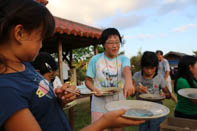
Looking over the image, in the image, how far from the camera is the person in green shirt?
2.29 meters

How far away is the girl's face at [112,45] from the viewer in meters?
2.12

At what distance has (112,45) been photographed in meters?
2.12

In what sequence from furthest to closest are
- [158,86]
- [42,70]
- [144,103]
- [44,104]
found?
[158,86], [42,70], [144,103], [44,104]

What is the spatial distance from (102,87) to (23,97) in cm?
143

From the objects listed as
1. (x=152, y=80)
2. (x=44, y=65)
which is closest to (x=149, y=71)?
(x=152, y=80)

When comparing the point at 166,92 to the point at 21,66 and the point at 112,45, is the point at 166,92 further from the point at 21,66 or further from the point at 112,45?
the point at 21,66

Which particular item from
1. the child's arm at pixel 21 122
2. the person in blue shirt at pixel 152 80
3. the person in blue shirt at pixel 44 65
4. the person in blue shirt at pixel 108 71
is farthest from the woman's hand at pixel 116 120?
the person in blue shirt at pixel 152 80

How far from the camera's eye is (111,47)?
212cm

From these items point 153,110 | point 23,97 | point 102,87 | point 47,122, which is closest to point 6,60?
point 23,97

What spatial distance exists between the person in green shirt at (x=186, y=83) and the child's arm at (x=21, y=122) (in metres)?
2.28

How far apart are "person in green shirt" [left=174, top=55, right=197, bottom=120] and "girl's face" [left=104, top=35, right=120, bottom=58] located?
114 cm

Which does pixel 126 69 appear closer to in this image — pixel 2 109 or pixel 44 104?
pixel 44 104

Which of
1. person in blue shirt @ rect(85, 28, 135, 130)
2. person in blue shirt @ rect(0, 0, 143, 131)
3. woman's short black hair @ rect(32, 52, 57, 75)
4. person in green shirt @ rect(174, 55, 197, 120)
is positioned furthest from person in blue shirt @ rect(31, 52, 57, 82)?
person in green shirt @ rect(174, 55, 197, 120)

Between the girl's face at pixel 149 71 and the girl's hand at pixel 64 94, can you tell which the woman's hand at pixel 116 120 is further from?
the girl's face at pixel 149 71
